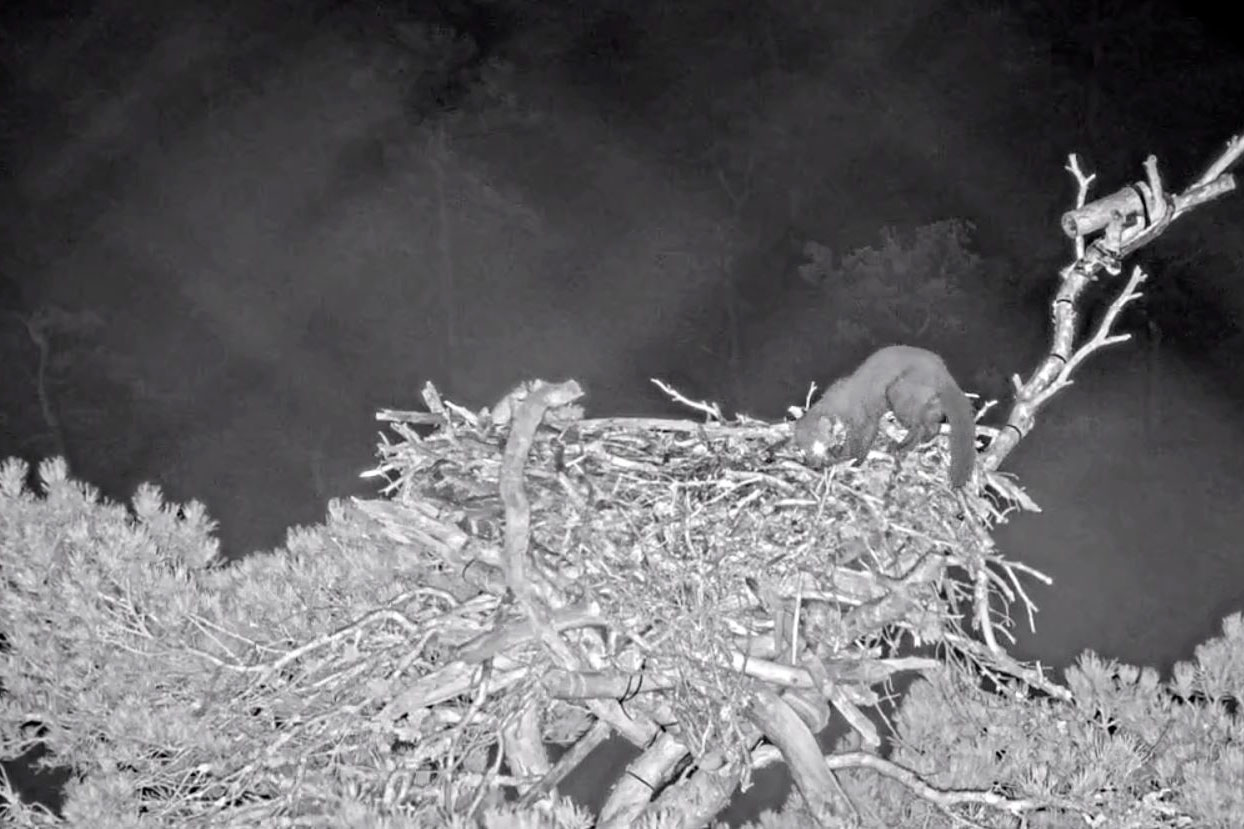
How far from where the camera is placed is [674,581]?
84.6 inches

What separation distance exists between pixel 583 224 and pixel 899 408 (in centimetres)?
937

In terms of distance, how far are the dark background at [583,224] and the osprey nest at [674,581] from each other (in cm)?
802

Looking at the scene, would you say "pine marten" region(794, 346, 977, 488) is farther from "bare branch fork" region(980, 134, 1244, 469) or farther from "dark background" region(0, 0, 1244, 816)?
"dark background" region(0, 0, 1244, 816)

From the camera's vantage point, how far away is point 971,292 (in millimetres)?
10398

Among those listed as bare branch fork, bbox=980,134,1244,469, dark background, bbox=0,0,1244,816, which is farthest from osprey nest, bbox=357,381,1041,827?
dark background, bbox=0,0,1244,816

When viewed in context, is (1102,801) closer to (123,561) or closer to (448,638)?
(448,638)

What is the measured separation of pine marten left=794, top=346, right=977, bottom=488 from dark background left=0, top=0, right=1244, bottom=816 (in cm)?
782

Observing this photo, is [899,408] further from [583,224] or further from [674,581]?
[583,224]

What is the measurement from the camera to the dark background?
10570mm

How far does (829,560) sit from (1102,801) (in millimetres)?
663

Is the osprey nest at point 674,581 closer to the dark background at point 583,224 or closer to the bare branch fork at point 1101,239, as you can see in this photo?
the bare branch fork at point 1101,239

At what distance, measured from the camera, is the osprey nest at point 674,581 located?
2.16m

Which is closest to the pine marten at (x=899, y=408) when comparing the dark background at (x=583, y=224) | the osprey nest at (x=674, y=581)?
the osprey nest at (x=674, y=581)

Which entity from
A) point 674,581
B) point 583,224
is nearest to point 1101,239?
point 674,581
